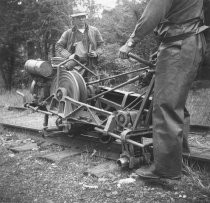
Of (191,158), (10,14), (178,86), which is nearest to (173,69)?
(178,86)

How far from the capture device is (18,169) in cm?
492

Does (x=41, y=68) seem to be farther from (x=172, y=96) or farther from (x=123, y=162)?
(x=172, y=96)

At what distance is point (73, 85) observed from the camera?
5.61 m

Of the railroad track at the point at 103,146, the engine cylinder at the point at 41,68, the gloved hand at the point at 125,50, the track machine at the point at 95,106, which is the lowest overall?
the railroad track at the point at 103,146

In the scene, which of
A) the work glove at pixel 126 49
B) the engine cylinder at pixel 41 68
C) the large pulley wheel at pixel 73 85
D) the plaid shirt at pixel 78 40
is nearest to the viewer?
the work glove at pixel 126 49

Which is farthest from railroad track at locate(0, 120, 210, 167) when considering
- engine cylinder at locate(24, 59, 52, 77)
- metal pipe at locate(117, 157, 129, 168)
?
engine cylinder at locate(24, 59, 52, 77)

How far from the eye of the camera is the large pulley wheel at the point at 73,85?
556 cm

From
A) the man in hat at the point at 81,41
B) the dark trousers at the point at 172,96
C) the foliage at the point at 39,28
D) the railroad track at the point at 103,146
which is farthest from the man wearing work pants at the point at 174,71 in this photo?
the foliage at the point at 39,28

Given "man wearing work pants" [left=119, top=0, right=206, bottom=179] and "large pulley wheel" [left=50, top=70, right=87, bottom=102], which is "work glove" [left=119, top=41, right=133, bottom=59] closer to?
"man wearing work pants" [left=119, top=0, right=206, bottom=179]

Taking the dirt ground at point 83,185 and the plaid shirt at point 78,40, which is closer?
the dirt ground at point 83,185

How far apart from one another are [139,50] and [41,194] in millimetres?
6861

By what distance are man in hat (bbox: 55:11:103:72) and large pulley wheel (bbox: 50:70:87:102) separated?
706mm

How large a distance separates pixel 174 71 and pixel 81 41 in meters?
3.18

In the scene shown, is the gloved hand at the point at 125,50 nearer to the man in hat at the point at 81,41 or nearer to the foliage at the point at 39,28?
the man in hat at the point at 81,41
